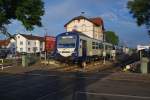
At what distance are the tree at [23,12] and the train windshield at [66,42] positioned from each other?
511 inches

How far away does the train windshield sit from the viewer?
40812mm

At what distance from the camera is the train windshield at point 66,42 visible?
134 feet

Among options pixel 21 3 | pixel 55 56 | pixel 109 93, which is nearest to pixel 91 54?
pixel 55 56

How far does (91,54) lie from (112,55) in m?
18.1

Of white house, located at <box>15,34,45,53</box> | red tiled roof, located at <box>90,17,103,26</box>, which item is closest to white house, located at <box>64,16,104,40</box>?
red tiled roof, located at <box>90,17,103,26</box>

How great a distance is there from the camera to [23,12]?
54.2 metres

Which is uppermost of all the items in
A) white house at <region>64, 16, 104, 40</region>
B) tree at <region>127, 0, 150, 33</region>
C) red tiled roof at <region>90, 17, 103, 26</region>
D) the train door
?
red tiled roof at <region>90, 17, 103, 26</region>

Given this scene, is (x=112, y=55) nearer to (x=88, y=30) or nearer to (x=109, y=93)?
(x=109, y=93)

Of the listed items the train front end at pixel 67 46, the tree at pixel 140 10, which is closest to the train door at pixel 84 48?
the train front end at pixel 67 46

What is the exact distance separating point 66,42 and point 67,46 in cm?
44

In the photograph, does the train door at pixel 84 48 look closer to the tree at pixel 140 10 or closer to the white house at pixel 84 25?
the tree at pixel 140 10

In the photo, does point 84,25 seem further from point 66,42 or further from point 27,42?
point 66,42

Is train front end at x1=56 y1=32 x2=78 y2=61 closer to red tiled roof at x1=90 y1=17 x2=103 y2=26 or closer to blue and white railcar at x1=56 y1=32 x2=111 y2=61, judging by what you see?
blue and white railcar at x1=56 y1=32 x2=111 y2=61

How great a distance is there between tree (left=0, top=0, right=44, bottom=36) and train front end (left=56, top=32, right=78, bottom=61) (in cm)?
1300
